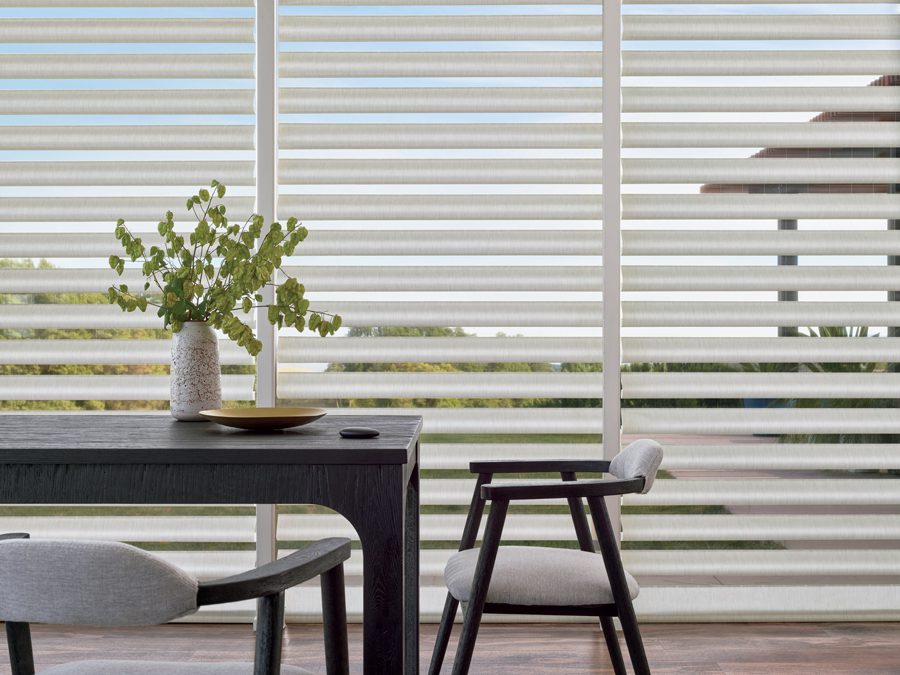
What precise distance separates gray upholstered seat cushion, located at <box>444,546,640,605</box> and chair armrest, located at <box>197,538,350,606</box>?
69 centimetres

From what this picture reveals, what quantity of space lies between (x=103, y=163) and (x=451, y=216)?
1339mm

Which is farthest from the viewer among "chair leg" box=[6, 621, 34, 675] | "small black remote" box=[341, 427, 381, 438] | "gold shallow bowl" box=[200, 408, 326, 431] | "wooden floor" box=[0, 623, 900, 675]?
"wooden floor" box=[0, 623, 900, 675]

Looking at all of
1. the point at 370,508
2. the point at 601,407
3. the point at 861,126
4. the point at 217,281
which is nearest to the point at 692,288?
the point at 601,407

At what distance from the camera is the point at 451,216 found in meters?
2.98

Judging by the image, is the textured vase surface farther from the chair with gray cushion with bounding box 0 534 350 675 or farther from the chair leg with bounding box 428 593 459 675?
the chair with gray cushion with bounding box 0 534 350 675

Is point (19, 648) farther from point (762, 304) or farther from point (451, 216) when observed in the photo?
point (762, 304)

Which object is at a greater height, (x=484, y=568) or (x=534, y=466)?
(x=534, y=466)

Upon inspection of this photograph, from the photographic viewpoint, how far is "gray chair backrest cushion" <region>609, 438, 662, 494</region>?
196 cm

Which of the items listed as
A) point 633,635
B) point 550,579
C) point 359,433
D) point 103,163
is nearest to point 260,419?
point 359,433

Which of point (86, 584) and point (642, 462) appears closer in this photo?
point (86, 584)

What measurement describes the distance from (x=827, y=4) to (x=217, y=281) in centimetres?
254

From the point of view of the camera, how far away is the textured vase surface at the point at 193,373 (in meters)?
1.98

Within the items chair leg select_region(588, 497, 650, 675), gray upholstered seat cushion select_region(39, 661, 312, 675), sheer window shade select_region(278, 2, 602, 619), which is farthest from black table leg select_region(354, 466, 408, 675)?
sheer window shade select_region(278, 2, 602, 619)

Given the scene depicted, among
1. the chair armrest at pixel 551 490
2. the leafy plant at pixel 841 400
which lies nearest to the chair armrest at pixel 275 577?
the chair armrest at pixel 551 490
